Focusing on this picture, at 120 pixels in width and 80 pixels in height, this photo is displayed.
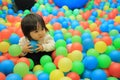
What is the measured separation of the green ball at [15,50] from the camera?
1.65m

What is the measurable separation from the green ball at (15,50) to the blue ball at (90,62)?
18.3 inches

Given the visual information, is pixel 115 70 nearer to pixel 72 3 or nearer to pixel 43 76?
pixel 43 76

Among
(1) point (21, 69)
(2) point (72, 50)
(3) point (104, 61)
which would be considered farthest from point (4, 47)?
(3) point (104, 61)

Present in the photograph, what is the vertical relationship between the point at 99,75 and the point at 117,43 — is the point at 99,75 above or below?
below

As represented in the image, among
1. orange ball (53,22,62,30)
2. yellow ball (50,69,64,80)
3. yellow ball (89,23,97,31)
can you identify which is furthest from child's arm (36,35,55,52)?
yellow ball (89,23,97,31)

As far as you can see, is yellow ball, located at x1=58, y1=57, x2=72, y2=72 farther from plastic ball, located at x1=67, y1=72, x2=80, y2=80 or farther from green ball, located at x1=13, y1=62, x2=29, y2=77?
green ball, located at x1=13, y1=62, x2=29, y2=77

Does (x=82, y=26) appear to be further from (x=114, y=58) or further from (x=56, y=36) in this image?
(x=114, y=58)

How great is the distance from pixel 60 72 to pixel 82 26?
927mm

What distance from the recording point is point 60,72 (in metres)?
1.41

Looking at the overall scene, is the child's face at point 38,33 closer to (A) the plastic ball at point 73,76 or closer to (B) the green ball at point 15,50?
(B) the green ball at point 15,50

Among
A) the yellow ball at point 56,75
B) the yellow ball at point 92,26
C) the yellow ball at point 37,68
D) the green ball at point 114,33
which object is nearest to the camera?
the yellow ball at point 56,75

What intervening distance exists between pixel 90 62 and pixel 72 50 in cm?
26

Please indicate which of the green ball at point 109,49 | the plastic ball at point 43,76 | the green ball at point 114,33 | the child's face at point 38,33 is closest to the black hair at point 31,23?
the child's face at point 38,33

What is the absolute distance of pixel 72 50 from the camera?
172cm
